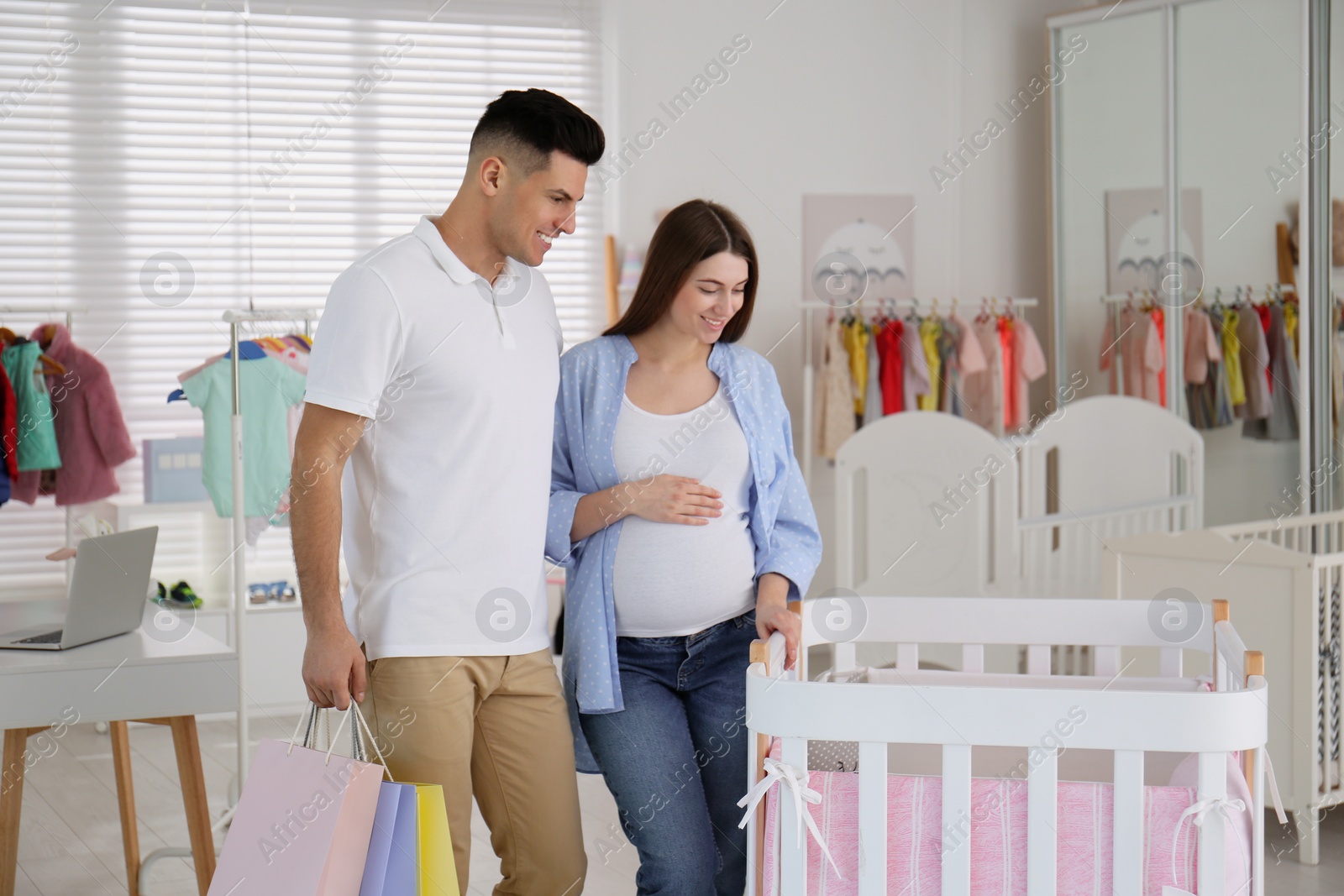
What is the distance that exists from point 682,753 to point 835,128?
3459 millimetres

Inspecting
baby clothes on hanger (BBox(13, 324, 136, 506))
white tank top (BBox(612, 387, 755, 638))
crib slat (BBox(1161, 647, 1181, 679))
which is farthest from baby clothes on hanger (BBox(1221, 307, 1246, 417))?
baby clothes on hanger (BBox(13, 324, 136, 506))

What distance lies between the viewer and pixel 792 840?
1262mm

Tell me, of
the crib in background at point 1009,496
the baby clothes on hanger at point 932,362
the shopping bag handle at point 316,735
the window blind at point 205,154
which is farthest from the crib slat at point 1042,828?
the window blind at point 205,154

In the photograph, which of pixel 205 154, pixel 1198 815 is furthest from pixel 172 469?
pixel 1198 815

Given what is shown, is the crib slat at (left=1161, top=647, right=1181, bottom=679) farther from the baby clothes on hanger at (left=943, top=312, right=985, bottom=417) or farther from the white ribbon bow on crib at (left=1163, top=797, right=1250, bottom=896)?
the baby clothes on hanger at (left=943, top=312, right=985, bottom=417)

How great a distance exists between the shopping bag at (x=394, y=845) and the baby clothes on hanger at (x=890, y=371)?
3134 mm

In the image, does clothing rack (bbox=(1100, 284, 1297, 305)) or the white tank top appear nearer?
the white tank top

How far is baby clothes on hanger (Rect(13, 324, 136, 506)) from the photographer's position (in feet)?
12.1

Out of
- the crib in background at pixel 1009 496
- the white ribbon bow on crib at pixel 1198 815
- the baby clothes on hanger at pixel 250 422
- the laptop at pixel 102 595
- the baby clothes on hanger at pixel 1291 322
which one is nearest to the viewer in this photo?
the white ribbon bow on crib at pixel 1198 815

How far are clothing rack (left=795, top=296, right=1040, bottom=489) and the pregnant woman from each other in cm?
254

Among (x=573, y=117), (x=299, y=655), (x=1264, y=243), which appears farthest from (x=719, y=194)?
(x=573, y=117)

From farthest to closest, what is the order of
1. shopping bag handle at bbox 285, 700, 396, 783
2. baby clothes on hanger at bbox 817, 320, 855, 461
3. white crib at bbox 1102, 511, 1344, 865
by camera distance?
baby clothes on hanger at bbox 817, 320, 855, 461
white crib at bbox 1102, 511, 1344, 865
shopping bag handle at bbox 285, 700, 396, 783

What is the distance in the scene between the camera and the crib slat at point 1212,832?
1.20m

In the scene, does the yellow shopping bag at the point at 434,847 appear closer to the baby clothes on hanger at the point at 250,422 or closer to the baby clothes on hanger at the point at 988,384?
the baby clothes on hanger at the point at 250,422
